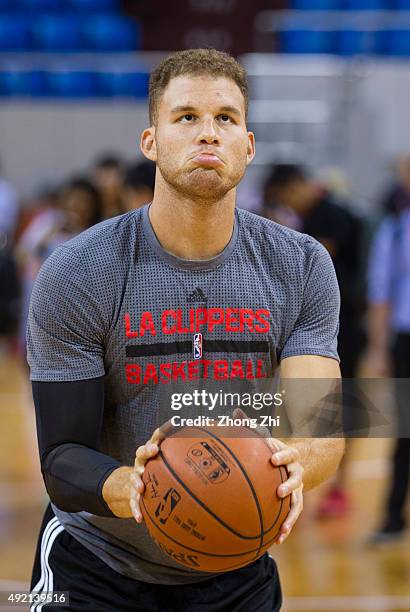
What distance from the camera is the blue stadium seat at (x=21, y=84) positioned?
1416 centimetres

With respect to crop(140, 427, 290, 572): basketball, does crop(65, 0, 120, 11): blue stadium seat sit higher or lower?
higher

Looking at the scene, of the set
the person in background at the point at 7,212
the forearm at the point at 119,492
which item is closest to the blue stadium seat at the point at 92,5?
the person in background at the point at 7,212

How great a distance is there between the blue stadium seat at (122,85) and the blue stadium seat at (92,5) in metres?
0.82

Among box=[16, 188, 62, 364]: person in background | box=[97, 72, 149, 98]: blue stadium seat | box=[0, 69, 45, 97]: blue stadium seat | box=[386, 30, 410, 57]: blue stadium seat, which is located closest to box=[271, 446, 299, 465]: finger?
box=[16, 188, 62, 364]: person in background

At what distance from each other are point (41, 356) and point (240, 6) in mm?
5587

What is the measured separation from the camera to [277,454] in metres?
2.19

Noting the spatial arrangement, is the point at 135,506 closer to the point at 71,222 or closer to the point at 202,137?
the point at 202,137

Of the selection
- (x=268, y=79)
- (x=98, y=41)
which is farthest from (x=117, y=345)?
(x=98, y=41)

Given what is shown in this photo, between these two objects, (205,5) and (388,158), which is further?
(388,158)

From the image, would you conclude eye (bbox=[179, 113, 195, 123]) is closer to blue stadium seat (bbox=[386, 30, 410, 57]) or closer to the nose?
the nose

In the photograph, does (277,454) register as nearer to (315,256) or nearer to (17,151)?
(315,256)

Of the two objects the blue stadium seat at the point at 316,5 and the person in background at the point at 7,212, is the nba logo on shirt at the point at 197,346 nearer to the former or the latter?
the person in background at the point at 7,212

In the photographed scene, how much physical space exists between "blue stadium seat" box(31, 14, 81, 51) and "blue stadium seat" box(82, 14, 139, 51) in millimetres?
129

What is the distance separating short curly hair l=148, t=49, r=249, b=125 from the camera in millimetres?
2516
